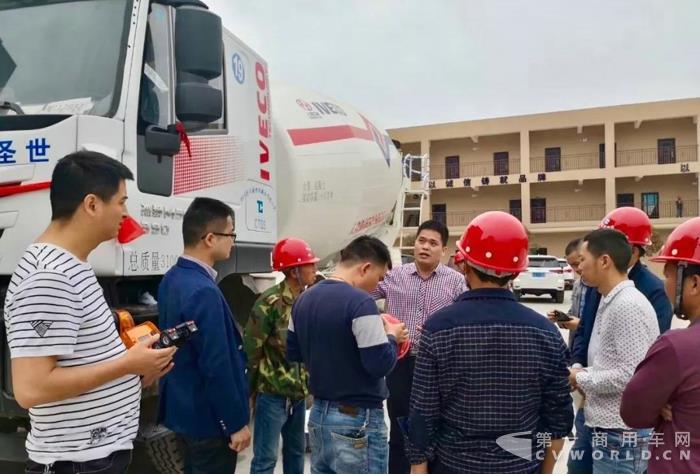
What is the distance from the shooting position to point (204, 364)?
246cm

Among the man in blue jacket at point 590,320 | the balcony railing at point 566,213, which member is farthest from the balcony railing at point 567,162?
the man in blue jacket at point 590,320

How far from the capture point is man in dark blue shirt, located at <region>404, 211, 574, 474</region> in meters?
2.02

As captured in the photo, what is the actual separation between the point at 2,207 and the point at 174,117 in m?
1.03

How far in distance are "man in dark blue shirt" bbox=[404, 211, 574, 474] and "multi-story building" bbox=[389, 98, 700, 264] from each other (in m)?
29.7

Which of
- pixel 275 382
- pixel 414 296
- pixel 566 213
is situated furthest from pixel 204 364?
pixel 566 213

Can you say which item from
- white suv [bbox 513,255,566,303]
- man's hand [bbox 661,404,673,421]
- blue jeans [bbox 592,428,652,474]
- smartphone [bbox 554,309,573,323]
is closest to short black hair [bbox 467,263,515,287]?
man's hand [bbox 661,404,673,421]

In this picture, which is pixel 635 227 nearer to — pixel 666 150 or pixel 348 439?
pixel 348 439

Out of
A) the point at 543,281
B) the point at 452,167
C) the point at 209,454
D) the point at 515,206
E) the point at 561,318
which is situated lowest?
the point at 543,281

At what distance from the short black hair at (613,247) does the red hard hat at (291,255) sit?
1707 millimetres

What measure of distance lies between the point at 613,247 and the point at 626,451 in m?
0.88

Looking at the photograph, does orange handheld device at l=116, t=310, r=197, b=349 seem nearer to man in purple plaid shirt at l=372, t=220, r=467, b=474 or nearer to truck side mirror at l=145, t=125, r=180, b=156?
truck side mirror at l=145, t=125, r=180, b=156

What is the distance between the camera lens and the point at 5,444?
3186mm

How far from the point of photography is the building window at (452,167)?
33.3 m

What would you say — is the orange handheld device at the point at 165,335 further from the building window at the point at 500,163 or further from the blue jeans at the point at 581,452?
the building window at the point at 500,163
